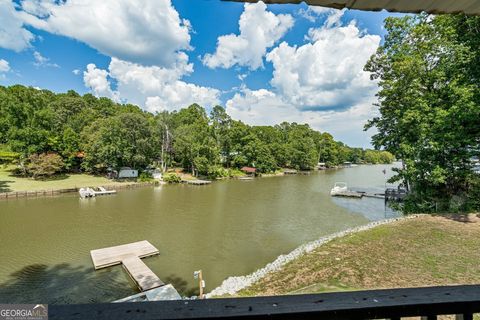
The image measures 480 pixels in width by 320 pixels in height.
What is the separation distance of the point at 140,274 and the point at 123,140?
76.5 feet

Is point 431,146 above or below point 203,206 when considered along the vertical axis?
above

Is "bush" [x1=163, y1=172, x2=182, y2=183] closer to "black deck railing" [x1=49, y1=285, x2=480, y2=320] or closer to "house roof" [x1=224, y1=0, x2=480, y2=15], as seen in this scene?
"house roof" [x1=224, y1=0, x2=480, y2=15]

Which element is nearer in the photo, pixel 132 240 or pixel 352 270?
pixel 352 270

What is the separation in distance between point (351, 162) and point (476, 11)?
88.7 m

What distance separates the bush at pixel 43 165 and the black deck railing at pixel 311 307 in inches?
1146

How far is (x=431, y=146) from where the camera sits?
10664 mm

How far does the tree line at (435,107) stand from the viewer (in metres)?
10.2

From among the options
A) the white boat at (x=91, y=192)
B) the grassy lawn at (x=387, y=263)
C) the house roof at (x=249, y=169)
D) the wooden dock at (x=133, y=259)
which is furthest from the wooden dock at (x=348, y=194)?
the white boat at (x=91, y=192)

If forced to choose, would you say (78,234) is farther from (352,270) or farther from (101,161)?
(101,161)

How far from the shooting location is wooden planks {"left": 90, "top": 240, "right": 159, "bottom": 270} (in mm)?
8522

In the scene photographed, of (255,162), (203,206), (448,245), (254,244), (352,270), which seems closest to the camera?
(352,270)

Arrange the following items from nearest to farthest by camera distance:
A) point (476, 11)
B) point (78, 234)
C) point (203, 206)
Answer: point (476, 11)
point (78, 234)
point (203, 206)

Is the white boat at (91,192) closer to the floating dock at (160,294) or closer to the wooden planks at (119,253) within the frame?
the wooden planks at (119,253)

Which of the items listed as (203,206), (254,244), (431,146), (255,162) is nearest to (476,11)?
(254,244)
